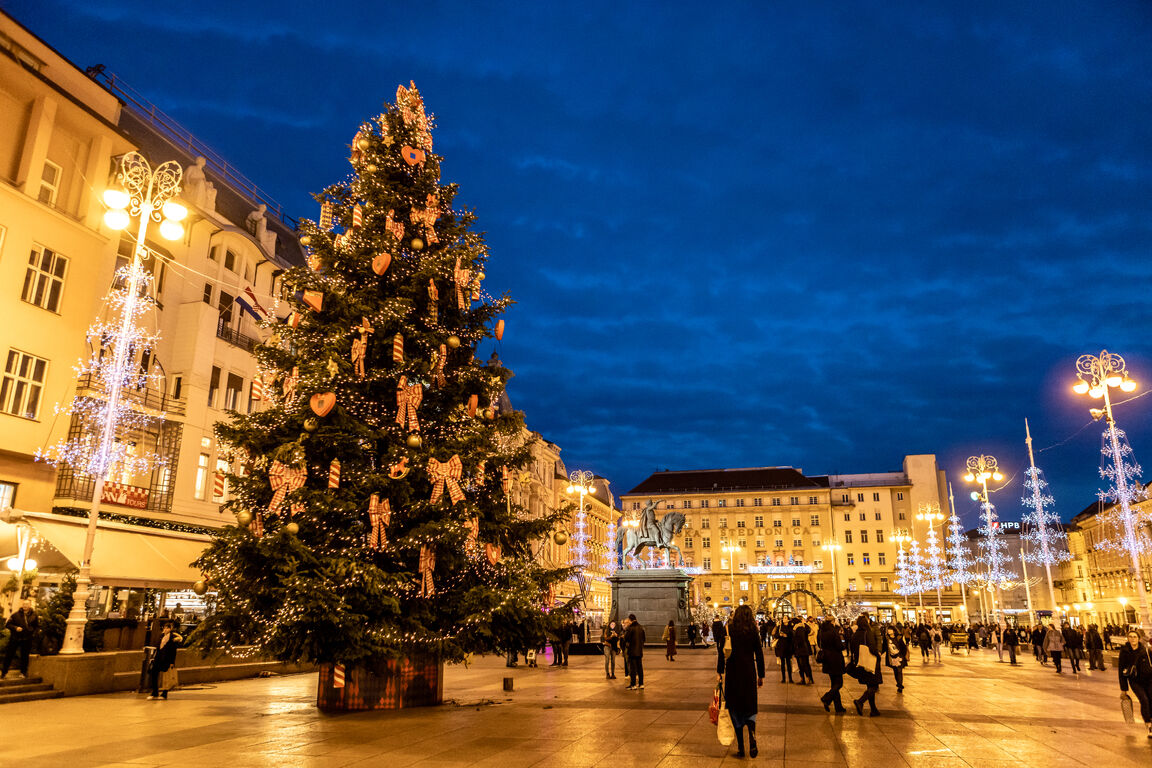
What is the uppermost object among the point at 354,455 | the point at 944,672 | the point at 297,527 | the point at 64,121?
the point at 64,121

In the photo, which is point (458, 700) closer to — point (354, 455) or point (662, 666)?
point (354, 455)

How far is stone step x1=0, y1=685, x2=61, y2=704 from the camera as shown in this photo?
49.9 ft

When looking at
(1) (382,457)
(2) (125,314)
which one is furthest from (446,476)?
(2) (125,314)

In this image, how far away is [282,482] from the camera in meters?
13.2

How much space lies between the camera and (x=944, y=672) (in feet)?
90.6

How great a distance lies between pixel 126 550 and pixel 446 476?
44.0 ft

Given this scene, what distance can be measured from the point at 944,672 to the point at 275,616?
24.7 meters

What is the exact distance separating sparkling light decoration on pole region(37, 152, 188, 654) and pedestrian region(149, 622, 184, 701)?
67.9 inches

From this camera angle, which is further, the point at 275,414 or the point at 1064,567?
the point at 1064,567

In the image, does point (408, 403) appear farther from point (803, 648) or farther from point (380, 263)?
→ point (803, 648)

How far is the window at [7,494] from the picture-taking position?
21.1 m

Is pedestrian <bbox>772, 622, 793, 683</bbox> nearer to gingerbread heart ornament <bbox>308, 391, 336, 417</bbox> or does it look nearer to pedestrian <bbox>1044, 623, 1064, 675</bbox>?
pedestrian <bbox>1044, 623, 1064, 675</bbox>

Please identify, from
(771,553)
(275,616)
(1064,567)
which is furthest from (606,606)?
(275,616)

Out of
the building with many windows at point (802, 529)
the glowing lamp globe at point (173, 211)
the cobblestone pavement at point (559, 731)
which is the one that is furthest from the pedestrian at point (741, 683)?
the building with many windows at point (802, 529)
